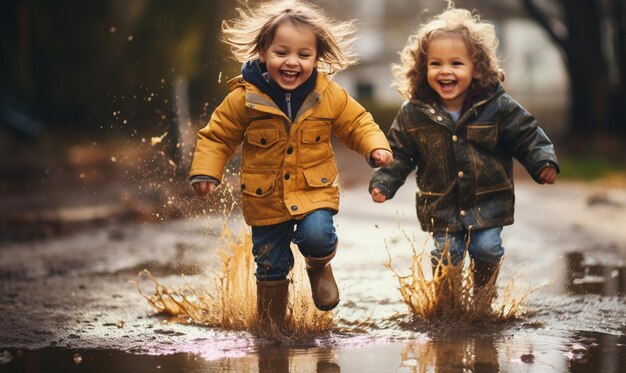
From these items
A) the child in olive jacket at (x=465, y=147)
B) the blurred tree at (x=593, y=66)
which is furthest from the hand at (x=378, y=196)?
the blurred tree at (x=593, y=66)

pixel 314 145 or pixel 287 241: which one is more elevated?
pixel 314 145

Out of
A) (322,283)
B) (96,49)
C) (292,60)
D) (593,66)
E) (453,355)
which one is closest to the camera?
(453,355)

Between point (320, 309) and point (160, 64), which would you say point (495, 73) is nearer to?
point (320, 309)

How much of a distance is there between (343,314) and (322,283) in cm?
61

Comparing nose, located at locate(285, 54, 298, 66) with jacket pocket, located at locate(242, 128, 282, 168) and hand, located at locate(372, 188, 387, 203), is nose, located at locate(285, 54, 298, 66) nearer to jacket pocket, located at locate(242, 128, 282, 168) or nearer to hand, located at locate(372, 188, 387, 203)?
jacket pocket, located at locate(242, 128, 282, 168)

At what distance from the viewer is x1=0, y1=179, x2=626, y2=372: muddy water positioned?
4.00 metres

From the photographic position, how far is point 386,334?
4.45m

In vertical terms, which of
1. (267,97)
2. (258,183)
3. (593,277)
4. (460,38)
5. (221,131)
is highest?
(460,38)

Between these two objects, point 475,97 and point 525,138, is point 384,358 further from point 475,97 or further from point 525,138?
point 475,97

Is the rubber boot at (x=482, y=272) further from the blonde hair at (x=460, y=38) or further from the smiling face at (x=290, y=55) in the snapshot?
the smiling face at (x=290, y=55)

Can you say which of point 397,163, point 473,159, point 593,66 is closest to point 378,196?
point 397,163

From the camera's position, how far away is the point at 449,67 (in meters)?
4.74

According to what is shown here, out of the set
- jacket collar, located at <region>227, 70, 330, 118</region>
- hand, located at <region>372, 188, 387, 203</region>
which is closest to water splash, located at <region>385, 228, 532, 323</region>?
hand, located at <region>372, 188, 387, 203</region>

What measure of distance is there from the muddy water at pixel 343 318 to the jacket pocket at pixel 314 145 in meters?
0.56
